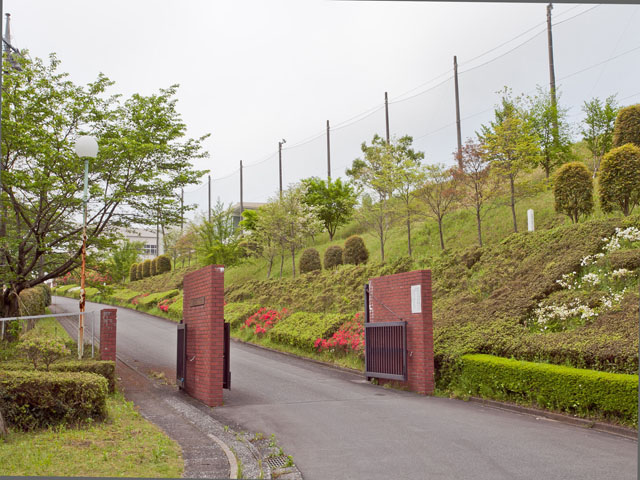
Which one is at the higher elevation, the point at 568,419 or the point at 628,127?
the point at 628,127

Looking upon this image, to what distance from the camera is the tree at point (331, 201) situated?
1150 inches

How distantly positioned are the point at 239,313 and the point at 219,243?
566cm

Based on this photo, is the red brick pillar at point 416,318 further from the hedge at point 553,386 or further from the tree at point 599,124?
the tree at point 599,124

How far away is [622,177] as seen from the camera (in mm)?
11977

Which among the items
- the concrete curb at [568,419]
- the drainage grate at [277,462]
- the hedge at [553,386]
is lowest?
the drainage grate at [277,462]

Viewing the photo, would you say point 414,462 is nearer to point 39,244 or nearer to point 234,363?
point 234,363

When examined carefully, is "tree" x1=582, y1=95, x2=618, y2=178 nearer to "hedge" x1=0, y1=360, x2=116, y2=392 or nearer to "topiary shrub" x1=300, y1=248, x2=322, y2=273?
"topiary shrub" x1=300, y1=248, x2=322, y2=273

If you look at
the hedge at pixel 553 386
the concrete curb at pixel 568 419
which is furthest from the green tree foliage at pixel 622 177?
the concrete curb at pixel 568 419

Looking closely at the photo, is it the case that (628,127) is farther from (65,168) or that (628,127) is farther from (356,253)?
(65,168)

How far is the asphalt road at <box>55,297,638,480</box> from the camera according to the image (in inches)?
204

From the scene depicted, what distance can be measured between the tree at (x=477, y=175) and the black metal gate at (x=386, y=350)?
6.25 meters

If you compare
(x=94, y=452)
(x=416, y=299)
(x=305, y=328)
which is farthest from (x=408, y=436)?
(x=305, y=328)

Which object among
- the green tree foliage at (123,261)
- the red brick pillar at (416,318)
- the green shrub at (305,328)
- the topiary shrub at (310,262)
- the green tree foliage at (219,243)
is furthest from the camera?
the green tree foliage at (123,261)

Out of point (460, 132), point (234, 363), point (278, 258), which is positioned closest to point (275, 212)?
point (278, 258)
